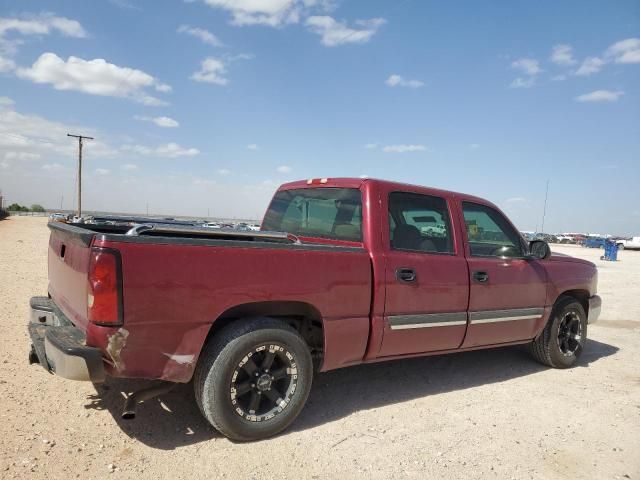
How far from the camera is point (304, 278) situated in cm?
340

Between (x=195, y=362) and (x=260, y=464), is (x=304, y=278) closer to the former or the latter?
(x=195, y=362)

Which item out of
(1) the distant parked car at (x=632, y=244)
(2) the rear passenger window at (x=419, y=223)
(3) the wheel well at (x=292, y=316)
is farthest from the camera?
(1) the distant parked car at (x=632, y=244)

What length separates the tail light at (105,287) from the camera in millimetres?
2705

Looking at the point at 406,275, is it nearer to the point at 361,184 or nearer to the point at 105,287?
the point at 361,184

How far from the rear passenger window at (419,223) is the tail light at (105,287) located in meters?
2.14

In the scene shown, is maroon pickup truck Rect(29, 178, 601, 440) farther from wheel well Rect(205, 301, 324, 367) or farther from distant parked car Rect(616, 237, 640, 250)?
distant parked car Rect(616, 237, 640, 250)

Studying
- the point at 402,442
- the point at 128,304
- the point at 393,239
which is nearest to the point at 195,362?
the point at 128,304

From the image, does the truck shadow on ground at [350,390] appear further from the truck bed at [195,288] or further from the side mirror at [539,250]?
the side mirror at [539,250]

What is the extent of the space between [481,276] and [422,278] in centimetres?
80

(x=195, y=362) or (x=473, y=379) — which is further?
(x=473, y=379)

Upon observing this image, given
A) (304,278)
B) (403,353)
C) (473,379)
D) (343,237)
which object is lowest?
(473,379)

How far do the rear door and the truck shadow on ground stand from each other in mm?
557

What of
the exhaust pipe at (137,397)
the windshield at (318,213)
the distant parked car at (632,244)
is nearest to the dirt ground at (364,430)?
the exhaust pipe at (137,397)

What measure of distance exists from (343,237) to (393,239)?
438 millimetres
